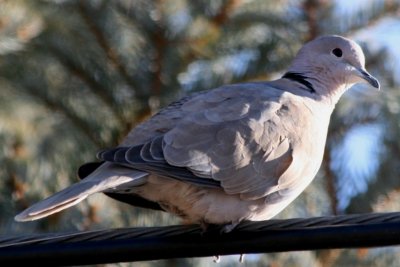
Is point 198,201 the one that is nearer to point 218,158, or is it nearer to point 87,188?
point 218,158

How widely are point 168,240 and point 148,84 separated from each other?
2.23 meters

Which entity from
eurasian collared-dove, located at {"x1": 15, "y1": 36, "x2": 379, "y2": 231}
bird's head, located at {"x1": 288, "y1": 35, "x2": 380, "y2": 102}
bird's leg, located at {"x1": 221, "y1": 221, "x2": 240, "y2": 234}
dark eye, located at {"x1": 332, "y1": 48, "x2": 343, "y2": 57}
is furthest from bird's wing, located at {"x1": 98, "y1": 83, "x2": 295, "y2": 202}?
dark eye, located at {"x1": 332, "y1": 48, "x2": 343, "y2": 57}

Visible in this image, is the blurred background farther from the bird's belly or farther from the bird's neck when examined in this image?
the bird's belly

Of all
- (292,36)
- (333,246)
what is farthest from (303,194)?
(333,246)

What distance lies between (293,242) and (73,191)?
771mm

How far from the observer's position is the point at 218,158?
3.66 meters

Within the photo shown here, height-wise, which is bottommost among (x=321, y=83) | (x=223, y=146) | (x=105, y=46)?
(x=321, y=83)

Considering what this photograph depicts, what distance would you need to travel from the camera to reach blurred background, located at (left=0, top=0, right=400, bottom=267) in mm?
5094

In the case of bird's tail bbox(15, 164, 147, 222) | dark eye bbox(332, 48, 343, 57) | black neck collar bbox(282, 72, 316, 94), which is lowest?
black neck collar bbox(282, 72, 316, 94)

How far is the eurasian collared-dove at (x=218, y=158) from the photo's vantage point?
3.54 m

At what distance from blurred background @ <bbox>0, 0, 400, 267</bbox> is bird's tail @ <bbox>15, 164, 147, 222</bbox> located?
4.91 ft

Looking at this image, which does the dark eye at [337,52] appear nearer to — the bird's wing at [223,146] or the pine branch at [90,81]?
the bird's wing at [223,146]

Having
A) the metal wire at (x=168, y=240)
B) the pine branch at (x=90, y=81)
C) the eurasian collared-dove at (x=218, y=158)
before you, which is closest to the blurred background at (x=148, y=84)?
the pine branch at (x=90, y=81)

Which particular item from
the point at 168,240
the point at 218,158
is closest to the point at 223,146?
the point at 218,158
